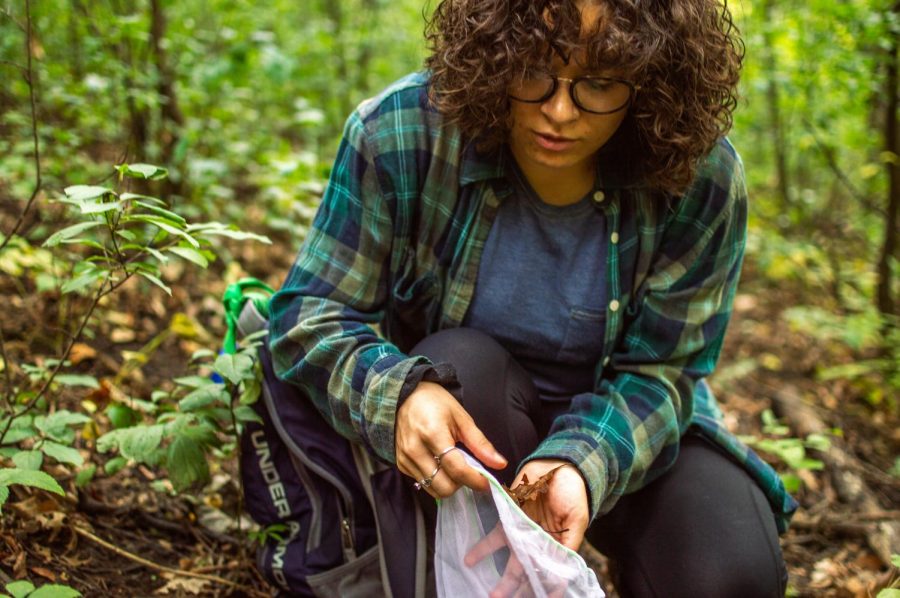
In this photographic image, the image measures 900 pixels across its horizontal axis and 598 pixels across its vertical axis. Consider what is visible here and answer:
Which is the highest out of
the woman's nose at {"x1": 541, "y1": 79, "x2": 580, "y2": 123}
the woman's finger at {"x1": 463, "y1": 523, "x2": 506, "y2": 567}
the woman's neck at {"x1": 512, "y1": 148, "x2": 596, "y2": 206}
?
the woman's nose at {"x1": 541, "y1": 79, "x2": 580, "y2": 123}

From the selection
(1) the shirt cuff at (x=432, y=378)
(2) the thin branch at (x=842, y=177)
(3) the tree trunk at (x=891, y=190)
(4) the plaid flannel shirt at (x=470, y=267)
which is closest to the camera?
(1) the shirt cuff at (x=432, y=378)

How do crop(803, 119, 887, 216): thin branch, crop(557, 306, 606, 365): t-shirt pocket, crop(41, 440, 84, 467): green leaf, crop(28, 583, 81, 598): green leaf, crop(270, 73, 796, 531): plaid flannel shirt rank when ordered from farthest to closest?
crop(803, 119, 887, 216): thin branch < crop(557, 306, 606, 365): t-shirt pocket < crop(270, 73, 796, 531): plaid flannel shirt < crop(41, 440, 84, 467): green leaf < crop(28, 583, 81, 598): green leaf

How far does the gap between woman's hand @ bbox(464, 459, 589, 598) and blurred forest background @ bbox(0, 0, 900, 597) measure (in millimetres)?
612

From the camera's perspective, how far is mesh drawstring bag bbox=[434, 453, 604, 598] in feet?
4.09

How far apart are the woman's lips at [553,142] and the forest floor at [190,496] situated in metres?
1.16

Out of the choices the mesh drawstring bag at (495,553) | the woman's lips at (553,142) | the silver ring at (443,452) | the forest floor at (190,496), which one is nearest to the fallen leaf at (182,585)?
the forest floor at (190,496)

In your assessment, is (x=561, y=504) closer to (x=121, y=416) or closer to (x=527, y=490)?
(x=527, y=490)

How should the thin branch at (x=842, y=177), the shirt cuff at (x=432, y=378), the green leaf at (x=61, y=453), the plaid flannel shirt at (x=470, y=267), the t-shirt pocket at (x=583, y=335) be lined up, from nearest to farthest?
the shirt cuff at (x=432, y=378)
the green leaf at (x=61, y=453)
the plaid flannel shirt at (x=470, y=267)
the t-shirt pocket at (x=583, y=335)
the thin branch at (x=842, y=177)

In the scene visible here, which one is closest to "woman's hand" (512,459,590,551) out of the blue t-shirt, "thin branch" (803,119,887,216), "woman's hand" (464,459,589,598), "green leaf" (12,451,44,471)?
"woman's hand" (464,459,589,598)

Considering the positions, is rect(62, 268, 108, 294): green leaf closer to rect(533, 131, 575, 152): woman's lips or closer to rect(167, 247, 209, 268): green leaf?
rect(167, 247, 209, 268): green leaf

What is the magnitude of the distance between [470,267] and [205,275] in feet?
6.39

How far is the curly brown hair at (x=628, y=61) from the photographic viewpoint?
1.38 meters

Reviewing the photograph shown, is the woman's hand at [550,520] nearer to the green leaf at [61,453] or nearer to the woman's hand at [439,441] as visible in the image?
the woman's hand at [439,441]

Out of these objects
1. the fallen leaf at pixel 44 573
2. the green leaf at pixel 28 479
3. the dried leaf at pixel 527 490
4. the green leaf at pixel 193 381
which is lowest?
the fallen leaf at pixel 44 573
